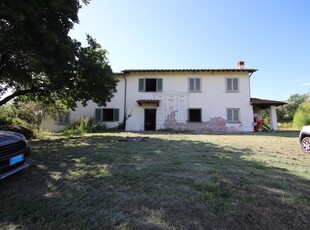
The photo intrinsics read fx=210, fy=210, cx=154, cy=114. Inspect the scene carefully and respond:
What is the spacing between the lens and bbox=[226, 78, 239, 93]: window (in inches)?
703

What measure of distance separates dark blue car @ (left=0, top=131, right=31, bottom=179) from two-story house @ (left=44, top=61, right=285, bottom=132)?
1372 cm

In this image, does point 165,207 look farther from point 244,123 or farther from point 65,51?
point 244,123

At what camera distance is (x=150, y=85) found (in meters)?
18.8

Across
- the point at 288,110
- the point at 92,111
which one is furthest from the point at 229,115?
the point at 288,110

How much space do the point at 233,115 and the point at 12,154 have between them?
1692 centimetres

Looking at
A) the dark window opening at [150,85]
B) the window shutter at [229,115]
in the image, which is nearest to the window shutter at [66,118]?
the dark window opening at [150,85]

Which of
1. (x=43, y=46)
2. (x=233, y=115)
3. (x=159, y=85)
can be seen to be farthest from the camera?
(x=159, y=85)

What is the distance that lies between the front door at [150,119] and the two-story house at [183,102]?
49 centimetres

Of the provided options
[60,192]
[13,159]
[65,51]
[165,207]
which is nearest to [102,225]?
[165,207]

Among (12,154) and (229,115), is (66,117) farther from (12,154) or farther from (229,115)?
(12,154)

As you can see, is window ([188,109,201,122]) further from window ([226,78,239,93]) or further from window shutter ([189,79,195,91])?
window ([226,78,239,93])

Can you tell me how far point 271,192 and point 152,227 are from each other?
6.36 feet

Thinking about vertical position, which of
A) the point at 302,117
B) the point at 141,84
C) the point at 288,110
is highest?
the point at 141,84

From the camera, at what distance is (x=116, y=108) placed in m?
18.4
